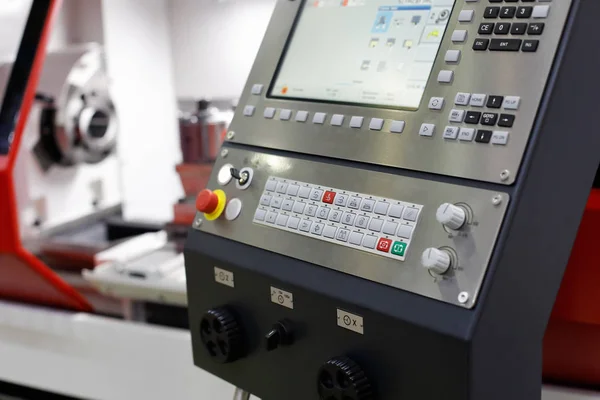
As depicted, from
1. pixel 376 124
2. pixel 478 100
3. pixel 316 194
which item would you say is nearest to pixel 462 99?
pixel 478 100

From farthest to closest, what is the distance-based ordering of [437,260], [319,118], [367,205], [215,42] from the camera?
[215,42], [319,118], [367,205], [437,260]

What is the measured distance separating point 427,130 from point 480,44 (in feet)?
0.38

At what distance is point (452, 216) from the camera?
69 cm

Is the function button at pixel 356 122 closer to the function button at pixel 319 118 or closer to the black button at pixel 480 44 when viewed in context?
the function button at pixel 319 118

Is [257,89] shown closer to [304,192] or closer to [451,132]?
[304,192]

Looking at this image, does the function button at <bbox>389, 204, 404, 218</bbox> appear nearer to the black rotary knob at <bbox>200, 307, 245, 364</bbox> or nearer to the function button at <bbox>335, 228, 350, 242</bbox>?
the function button at <bbox>335, 228, 350, 242</bbox>

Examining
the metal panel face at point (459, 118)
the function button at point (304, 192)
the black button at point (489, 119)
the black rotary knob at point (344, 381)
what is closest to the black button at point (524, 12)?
the metal panel face at point (459, 118)

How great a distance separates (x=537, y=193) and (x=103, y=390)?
4.44ft

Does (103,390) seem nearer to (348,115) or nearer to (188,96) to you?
(188,96)

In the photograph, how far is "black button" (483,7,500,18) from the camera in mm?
750

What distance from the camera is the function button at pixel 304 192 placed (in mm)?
862

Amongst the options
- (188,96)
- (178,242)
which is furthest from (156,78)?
(178,242)

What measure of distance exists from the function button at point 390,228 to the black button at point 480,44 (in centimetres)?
22

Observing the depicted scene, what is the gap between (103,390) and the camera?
170 centimetres
